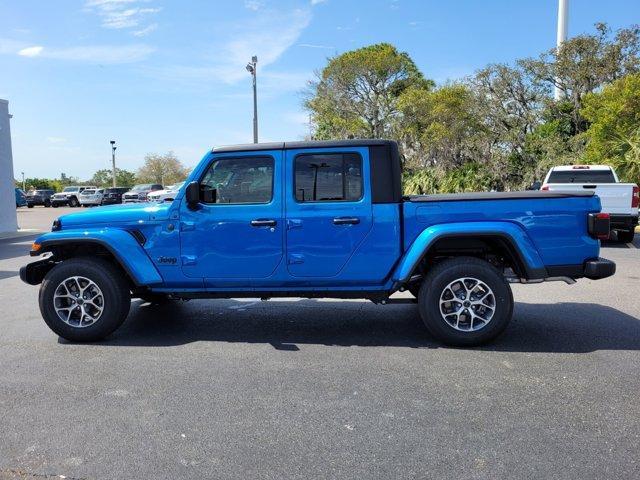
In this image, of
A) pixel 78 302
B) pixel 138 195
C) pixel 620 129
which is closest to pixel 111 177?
pixel 138 195

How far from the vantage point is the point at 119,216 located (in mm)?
5516

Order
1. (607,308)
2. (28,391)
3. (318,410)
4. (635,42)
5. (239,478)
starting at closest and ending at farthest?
(239,478), (318,410), (28,391), (607,308), (635,42)

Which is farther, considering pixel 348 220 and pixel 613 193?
pixel 613 193

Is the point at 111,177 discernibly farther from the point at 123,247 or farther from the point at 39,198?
the point at 123,247

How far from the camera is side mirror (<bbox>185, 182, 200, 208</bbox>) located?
5.29 meters

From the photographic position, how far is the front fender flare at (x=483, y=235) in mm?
5027

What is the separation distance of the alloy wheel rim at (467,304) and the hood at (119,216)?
2.84m

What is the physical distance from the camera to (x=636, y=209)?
12391mm

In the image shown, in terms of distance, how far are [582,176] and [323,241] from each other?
36.8 ft

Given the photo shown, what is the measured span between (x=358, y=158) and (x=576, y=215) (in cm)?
207

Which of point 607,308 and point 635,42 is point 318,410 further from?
point 635,42

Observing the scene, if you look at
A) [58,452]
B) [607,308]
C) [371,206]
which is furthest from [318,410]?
[607,308]

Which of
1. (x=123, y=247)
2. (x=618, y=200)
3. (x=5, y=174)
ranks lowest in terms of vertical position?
(x=123, y=247)

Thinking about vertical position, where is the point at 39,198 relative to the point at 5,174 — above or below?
below
